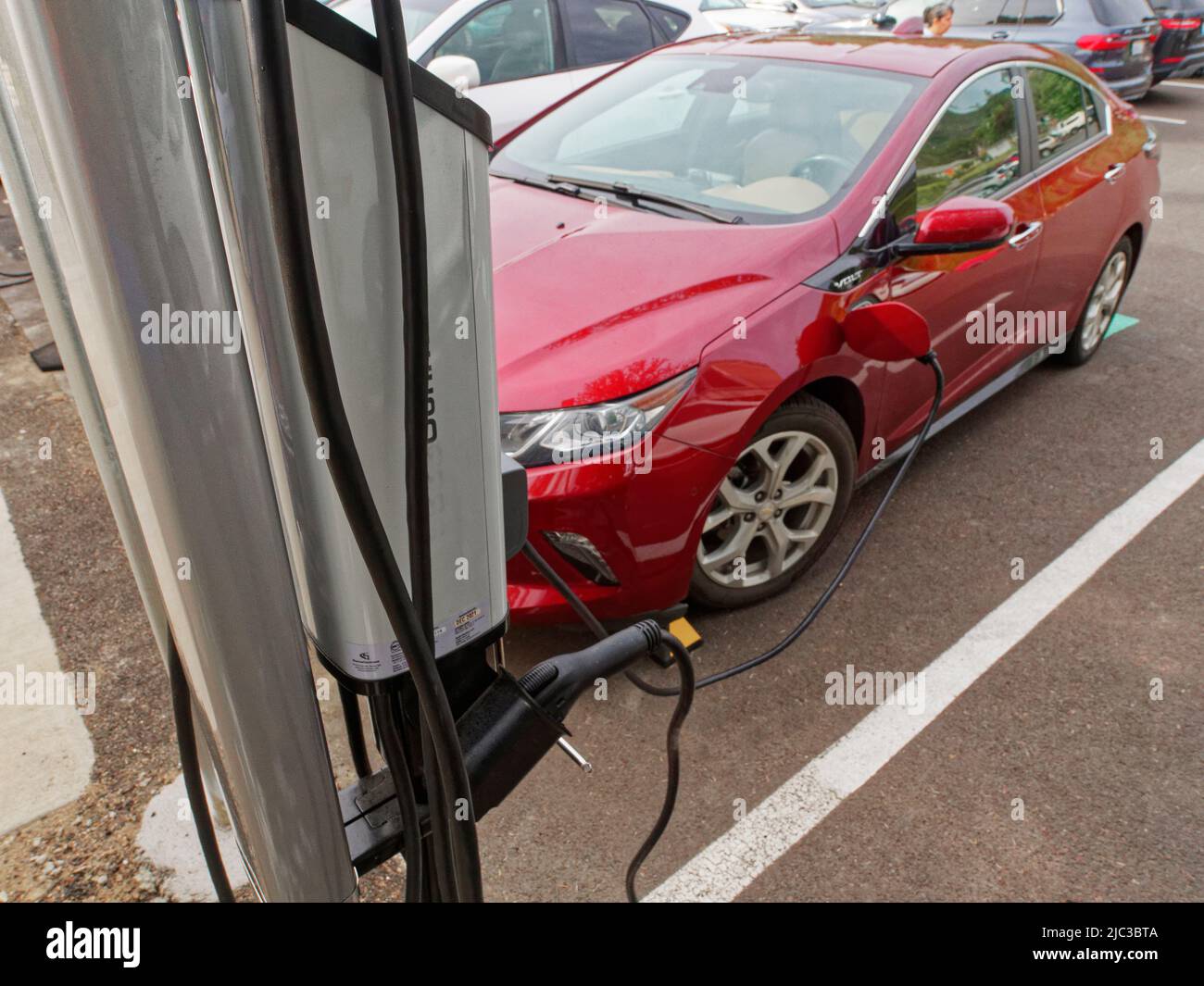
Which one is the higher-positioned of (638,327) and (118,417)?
(118,417)

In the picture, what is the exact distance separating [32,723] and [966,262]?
3110 mm

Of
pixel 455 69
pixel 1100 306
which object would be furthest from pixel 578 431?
pixel 1100 306

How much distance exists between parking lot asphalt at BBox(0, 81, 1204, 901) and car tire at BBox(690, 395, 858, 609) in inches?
5.3

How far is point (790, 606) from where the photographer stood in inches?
113

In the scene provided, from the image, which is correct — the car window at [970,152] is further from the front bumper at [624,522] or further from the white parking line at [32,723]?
the white parking line at [32,723]

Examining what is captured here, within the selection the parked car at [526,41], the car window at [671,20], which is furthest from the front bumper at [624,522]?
the car window at [671,20]

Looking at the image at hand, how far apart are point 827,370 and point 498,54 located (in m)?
3.64

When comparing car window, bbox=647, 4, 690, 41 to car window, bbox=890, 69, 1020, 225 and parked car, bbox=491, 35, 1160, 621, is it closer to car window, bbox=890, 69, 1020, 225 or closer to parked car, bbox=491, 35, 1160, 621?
parked car, bbox=491, 35, 1160, 621

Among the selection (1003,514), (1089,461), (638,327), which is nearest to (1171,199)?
(1089,461)

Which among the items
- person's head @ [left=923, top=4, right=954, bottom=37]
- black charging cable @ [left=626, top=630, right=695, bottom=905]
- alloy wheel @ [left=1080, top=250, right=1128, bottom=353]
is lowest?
alloy wheel @ [left=1080, top=250, right=1128, bottom=353]

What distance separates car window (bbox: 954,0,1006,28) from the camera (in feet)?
28.9

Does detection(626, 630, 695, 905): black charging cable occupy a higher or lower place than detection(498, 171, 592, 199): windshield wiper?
lower

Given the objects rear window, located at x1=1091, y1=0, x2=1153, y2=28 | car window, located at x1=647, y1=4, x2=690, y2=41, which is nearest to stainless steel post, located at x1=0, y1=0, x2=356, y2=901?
car window, located at x1=647, y1=4, x2=690, y2=41
